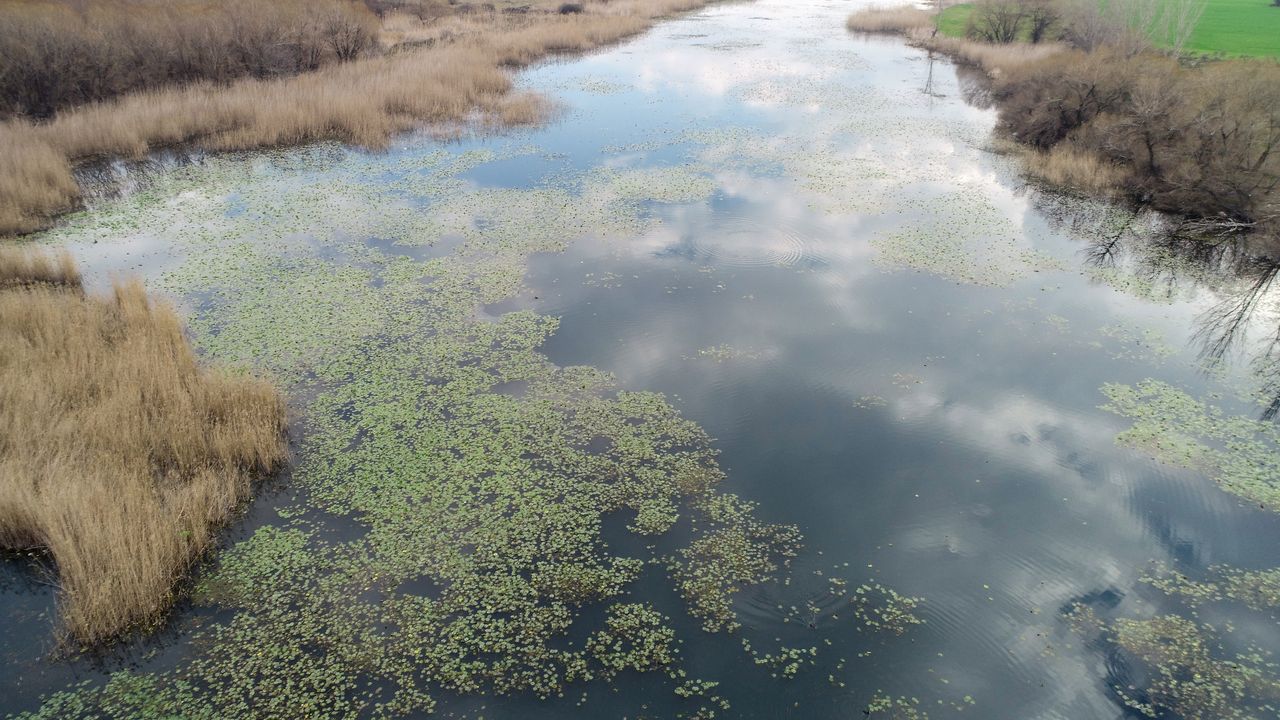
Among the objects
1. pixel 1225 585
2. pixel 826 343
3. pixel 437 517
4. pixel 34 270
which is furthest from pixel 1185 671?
pixel 34 270

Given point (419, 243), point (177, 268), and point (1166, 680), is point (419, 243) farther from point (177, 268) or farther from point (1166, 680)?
point (1166, 680)

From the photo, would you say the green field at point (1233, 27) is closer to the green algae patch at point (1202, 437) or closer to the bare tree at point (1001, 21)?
the bare tree at point (1001, 21)

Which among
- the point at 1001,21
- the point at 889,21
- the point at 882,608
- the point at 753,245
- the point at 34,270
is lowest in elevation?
the point at 882,608

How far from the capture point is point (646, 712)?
4.91 m

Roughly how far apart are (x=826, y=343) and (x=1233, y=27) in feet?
110

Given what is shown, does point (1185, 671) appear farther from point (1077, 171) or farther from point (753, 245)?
point (1077, 171)

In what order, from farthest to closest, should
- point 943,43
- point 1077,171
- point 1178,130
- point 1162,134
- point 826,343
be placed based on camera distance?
point 943,43, point 1077,171, point 1162,134, point 1178,130, point 826,343

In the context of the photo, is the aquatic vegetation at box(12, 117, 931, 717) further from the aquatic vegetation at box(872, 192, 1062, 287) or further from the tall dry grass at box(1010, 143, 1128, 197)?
the tall dry grass at box(1010, 143, 1128, 197)

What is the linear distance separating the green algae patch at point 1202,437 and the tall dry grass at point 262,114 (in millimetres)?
16541

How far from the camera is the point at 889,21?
3519 centimetres

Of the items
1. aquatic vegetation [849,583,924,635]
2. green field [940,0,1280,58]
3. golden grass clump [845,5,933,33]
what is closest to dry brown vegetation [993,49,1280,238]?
green field [940,0,1280,58]

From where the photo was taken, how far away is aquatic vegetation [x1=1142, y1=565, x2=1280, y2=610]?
5836mm

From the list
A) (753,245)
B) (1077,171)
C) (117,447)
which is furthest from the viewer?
(1077,171)

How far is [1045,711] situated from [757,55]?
92.8 ft
